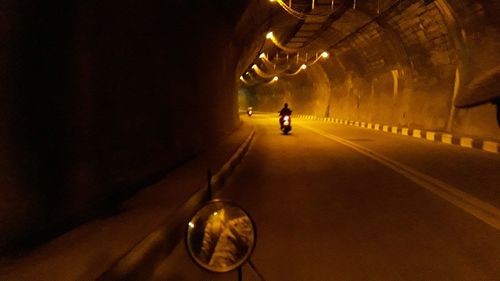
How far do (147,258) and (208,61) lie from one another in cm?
1040

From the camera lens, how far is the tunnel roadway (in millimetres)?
4234

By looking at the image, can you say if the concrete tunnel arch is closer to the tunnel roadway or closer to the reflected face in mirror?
the tunnel roadway

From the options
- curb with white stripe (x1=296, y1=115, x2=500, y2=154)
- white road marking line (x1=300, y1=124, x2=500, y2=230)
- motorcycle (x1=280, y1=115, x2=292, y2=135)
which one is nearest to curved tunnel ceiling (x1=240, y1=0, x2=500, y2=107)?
white road marking line (x1=300, y1=124, x2=500, y2=230)

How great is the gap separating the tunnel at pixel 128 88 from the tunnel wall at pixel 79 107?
14 mm

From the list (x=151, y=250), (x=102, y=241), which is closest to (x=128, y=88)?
(x=102, y=241)

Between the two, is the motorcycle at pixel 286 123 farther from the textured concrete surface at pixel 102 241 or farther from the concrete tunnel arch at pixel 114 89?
the textured concrete surface at pixel 102 241

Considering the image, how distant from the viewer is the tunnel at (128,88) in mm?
4367

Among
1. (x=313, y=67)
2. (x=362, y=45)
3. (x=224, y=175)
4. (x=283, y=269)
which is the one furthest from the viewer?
(x=313, y=67)

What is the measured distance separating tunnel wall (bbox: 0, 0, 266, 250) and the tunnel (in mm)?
14

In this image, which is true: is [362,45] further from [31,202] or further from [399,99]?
[31,202]

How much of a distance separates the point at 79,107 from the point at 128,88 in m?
1.57

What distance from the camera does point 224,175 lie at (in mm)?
9859

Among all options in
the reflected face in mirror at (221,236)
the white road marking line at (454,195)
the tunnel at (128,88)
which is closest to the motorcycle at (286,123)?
the tunnel at (128,88)

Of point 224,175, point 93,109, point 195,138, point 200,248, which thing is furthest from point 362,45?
point 200,248
